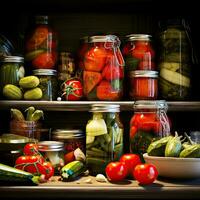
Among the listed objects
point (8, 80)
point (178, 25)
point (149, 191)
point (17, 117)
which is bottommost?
point (149, 191)

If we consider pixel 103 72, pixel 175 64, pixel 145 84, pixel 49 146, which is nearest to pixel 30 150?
pixel 49 146

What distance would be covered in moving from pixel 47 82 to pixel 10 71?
0.15m

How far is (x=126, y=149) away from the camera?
173 centimetres

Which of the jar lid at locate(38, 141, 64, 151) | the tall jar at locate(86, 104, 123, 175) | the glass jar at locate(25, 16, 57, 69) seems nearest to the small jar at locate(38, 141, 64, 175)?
the jar lid at locate(38, 141, 64, 151)

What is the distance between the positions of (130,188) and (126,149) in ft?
1.58

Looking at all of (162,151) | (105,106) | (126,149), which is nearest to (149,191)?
(162,151)

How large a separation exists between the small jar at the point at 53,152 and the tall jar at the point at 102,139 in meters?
0.11

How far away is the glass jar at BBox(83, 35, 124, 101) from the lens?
4.92 ft

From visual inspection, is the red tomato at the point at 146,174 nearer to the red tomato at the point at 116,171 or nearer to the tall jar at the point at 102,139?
the red tomato at the point at 116,171

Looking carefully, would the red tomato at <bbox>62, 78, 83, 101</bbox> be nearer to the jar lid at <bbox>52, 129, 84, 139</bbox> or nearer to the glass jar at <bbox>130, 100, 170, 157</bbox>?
the jar lid at <bbox>52, 129, 84, 139</bbox>

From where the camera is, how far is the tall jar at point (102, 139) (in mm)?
1422

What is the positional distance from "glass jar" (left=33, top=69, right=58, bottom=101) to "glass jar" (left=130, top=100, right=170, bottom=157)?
0.35 meters

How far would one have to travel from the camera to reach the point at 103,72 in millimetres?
1502

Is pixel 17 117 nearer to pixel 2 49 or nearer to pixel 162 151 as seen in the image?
pixel 2 49
